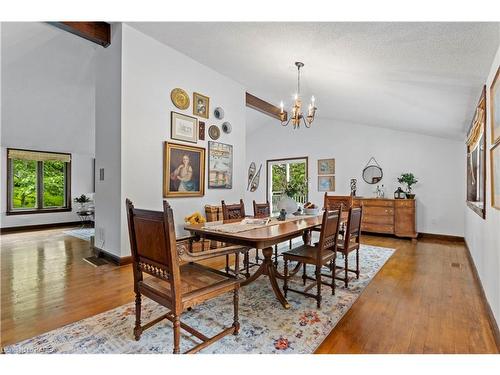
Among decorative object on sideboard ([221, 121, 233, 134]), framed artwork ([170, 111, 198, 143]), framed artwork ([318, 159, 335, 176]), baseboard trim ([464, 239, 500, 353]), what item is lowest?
baseboard trim ([464, 239, 500, 353])

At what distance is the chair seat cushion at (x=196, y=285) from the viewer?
1579 mm

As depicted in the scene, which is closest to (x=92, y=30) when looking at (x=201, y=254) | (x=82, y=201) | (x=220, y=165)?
(x=220, y=165)

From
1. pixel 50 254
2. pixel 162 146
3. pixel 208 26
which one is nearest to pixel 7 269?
pixel 50 254

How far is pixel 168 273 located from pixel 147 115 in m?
2.84

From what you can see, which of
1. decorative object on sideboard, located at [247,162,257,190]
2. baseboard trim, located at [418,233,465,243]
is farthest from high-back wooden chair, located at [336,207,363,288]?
decorative object on sideboard, located at [247,162,257,190]

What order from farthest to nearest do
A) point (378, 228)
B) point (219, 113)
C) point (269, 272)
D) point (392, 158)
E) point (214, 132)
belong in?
point (392, 158) → point (378, 228) → point (219, 113) → point (214, 132) → point (269, 272)

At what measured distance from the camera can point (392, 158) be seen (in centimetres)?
589

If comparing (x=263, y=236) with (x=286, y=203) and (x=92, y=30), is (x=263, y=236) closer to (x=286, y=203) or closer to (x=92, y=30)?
(x=286, y=203)

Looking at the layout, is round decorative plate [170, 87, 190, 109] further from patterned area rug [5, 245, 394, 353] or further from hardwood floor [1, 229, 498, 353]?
patterned area rug [5, 245, 394, 353]

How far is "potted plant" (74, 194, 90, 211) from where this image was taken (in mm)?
6949

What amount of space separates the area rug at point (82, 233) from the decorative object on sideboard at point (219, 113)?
3.53 metres

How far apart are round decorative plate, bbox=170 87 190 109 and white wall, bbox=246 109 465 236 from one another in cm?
296

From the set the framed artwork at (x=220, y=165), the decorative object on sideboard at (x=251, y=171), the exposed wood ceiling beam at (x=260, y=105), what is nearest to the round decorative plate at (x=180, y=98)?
the framed artwork at (x=220, y=165)

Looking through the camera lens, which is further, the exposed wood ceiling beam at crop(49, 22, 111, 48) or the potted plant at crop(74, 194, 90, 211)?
the potted plant at crop(74, 194, 90, 211)
